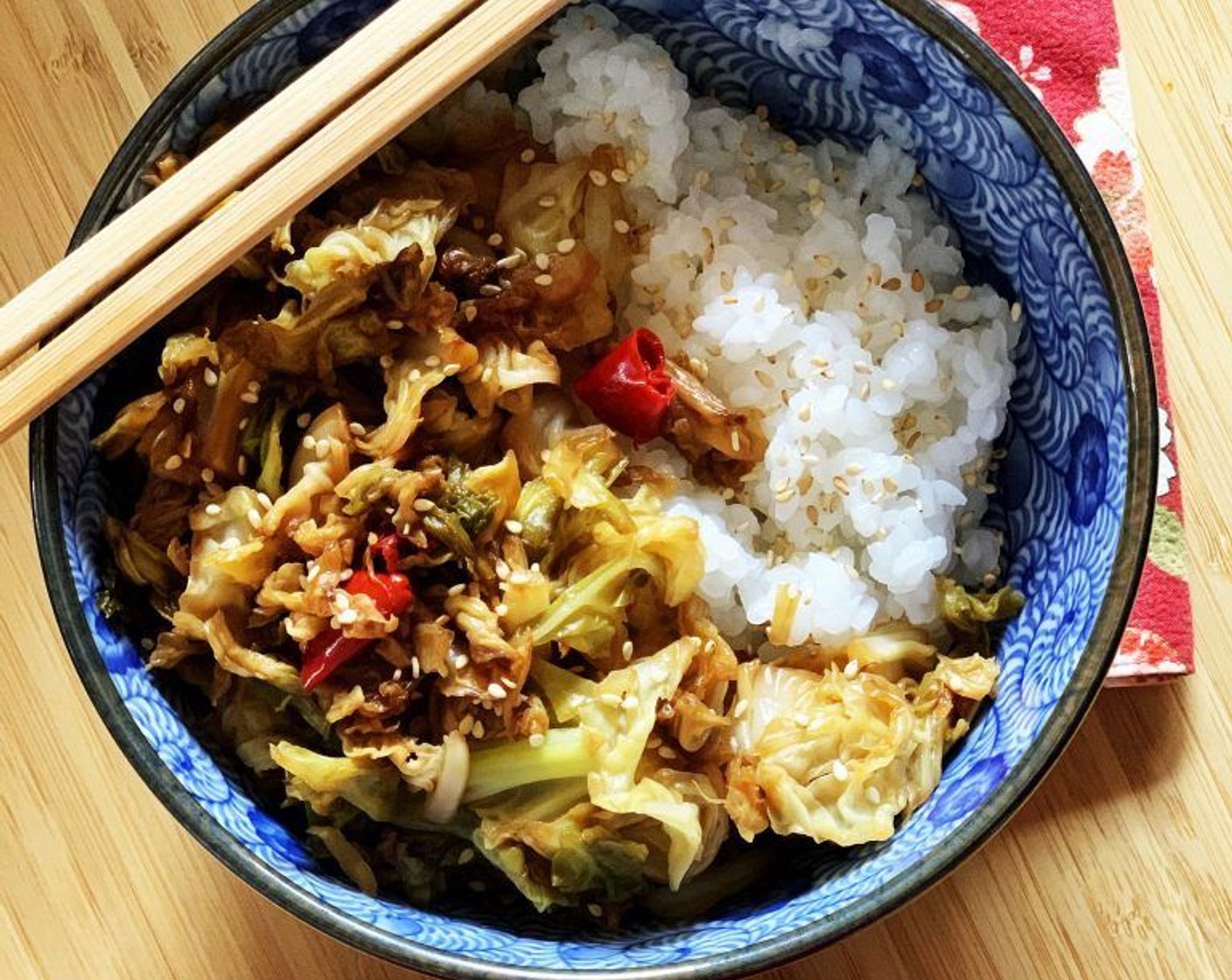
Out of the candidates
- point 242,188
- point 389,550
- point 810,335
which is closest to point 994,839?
point 810,335

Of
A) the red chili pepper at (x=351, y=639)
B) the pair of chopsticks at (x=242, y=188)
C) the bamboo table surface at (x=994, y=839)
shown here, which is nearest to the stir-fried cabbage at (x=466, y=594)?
the red chili pepper at (x=351, y=639)

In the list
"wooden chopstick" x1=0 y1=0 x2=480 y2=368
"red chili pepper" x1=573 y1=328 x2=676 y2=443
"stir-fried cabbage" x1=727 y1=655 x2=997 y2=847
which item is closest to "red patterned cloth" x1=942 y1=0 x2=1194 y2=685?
"stir-fried cabbage" x1=727 y1=655 x2=997 y2=847

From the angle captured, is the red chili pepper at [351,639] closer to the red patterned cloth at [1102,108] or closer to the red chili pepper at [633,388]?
the red chili pepper at [633,388]

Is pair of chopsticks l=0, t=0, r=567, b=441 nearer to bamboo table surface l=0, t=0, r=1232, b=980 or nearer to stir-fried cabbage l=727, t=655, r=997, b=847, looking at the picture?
bamboo table surface l=0, t=0, r=1232, b=980

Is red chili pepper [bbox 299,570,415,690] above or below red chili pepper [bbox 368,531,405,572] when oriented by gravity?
below

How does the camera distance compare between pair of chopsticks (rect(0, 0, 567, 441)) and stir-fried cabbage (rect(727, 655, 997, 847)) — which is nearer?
pair of chopsticks (rect(0, 0, 567, 441))

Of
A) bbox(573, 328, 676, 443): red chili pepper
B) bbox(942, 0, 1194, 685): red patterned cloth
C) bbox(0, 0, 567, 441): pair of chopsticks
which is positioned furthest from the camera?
bbox(942, 0, 1194, 685): red patterned cloth
